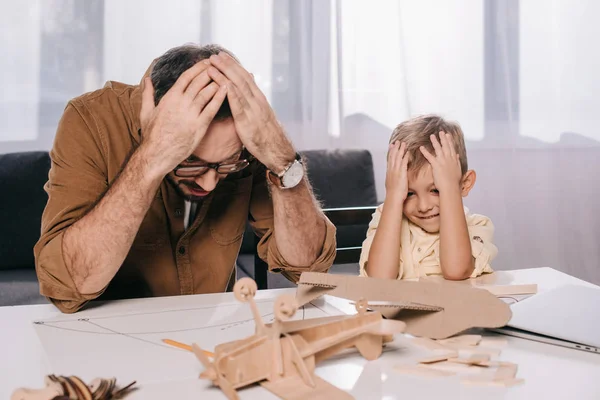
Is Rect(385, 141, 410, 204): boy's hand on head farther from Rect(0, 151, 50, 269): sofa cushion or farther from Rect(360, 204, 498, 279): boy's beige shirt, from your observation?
Rect(0, 151, 50, 269): sofa cushion

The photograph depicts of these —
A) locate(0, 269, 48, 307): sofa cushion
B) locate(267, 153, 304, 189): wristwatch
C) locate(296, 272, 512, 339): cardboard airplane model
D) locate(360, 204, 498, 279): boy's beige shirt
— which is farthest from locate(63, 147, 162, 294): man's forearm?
locate(0, 269, 48, 307): sofa cushion

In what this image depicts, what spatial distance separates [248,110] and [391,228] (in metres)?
0.41

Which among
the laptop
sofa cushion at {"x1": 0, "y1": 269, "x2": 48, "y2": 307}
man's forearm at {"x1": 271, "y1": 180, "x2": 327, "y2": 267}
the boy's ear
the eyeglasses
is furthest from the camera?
sofa cushion at {"x1": 0, "y1": 269, "x2": 48, "y2": 307}

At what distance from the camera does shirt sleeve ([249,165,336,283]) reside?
146cm

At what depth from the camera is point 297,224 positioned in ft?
4.61

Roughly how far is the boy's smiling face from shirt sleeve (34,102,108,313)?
62 cm

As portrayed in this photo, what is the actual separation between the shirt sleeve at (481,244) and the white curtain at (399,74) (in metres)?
1.79

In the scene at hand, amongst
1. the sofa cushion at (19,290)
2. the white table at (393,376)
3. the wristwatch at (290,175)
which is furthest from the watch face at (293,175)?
the sofa cushion at (19,290)

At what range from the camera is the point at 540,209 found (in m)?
3.64

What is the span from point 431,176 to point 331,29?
77.5 inches

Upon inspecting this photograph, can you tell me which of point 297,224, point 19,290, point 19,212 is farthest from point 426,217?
point 19,212

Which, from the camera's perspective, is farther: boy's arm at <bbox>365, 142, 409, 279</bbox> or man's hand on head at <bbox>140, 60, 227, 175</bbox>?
boy's arm at <bbox>365, 142, 409, 279</bbox>

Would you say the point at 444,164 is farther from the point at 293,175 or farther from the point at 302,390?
the point at 302,390

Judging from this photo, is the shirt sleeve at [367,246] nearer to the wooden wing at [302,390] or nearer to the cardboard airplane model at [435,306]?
the cardboard airplane model at [435,306]
